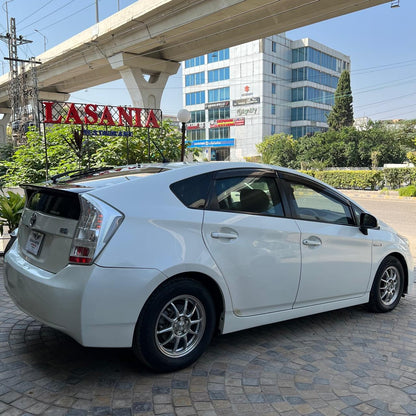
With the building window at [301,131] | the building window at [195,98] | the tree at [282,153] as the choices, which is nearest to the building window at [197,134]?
the building window at [195,98]

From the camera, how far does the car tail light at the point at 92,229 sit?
8.47 feet

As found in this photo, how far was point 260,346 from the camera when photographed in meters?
3.50

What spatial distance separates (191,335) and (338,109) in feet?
230

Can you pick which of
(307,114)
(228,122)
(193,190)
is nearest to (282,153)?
→ (228,122)

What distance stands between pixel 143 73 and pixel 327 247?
24039 millimetres

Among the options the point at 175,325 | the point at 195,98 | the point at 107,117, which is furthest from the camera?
the point at 195,98

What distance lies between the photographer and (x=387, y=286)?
443 centimetres

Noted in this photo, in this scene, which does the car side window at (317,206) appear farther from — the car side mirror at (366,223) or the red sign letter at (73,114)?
the red sign letter at (73,114)

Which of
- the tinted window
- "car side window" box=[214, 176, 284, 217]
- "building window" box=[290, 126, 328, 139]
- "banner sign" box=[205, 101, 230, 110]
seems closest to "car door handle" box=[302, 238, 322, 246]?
"car side window" box=[214, 176, 284, 217]

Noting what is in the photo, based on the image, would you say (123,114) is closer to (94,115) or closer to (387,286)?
(94,115)

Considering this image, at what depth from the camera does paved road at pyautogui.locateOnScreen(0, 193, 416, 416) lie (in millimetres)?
2551

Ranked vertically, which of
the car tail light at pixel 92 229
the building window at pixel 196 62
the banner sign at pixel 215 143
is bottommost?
the car tail light at pixel 92 229

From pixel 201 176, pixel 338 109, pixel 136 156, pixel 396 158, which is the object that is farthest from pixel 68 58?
pixel 338 109

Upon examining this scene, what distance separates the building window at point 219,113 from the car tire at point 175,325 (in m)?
74.9
